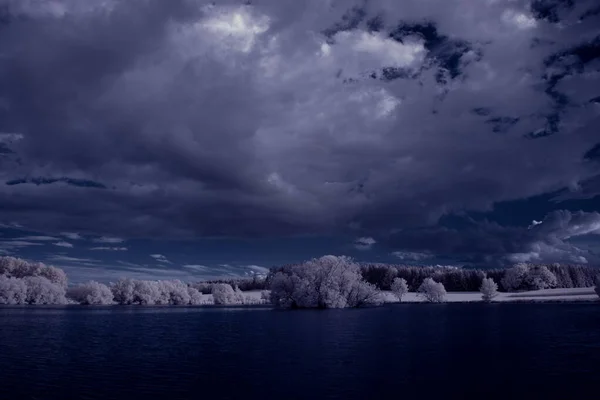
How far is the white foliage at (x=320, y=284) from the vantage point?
15875cm

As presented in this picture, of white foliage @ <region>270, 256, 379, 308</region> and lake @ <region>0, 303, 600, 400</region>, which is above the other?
white foliage @ <region>270, 256, 379, 308</region>

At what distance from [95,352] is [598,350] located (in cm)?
5991

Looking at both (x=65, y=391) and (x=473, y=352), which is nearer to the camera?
(x=65, y=391)

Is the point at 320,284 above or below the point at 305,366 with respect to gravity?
above

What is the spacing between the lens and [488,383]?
3719cm

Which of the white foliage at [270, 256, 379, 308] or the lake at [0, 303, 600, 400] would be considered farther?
the white foliage at [270, 256, 379, 308]

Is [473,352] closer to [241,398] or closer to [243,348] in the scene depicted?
[243,348]

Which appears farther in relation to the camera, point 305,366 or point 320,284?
point 320,284

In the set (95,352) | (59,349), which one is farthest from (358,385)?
(59,349)

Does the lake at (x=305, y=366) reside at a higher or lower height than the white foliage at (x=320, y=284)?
lower

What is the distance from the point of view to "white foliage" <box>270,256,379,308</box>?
15875 centimetres

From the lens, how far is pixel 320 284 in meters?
160

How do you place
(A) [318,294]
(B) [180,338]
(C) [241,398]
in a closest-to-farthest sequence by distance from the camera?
1. (C) [241,398]
2. (B) [180,338]
3. (A) [318,294]

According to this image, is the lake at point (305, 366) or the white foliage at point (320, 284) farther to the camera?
the white foliage at point (320, 284)
